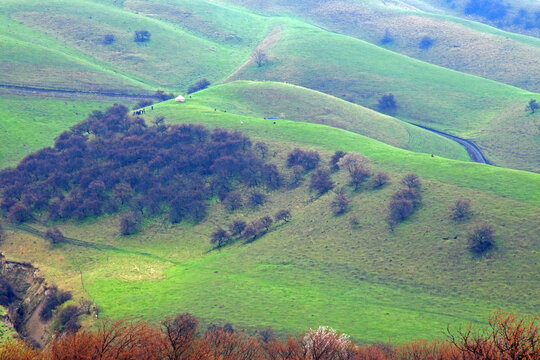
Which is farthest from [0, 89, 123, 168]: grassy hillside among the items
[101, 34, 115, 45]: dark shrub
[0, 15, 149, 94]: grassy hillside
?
[101, 34, 115, 45]: dark shrub

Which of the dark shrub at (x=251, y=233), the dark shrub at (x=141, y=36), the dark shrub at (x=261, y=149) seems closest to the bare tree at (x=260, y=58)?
the dark shrub at (x=141, y=36)

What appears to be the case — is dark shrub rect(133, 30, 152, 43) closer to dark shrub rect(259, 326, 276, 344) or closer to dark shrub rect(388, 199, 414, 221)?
dark shrub rect(388, 199, 414, 221)

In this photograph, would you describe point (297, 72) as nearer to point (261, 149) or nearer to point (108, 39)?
point (261, 149)

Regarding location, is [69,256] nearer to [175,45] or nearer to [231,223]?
[231,223]

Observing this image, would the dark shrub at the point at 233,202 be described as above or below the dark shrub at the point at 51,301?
above

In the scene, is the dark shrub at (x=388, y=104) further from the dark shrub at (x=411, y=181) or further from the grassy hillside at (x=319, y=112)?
the dark shrub at (x=411, y=181)
